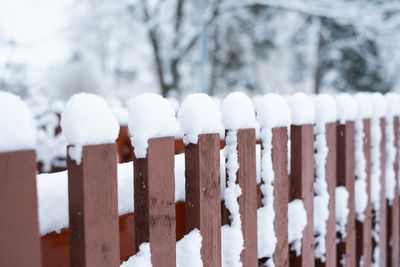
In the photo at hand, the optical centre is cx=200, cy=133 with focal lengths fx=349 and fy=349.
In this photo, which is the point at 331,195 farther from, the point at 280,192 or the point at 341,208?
the point at 280,192

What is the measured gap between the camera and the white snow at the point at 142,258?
0.92 metres

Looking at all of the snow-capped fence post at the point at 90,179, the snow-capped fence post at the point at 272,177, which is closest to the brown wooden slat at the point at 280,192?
the snow-capped fence post at the point at 272,177

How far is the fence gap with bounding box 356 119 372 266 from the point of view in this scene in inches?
80.4

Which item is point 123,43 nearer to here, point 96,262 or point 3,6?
point 3,6

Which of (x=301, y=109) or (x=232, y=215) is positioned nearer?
(x=232, y=215)

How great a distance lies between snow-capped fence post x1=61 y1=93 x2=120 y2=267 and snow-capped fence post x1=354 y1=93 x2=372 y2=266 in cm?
164

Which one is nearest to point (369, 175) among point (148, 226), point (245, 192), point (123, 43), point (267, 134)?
point (267, 134)

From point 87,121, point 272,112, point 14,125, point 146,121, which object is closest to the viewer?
point 14,125

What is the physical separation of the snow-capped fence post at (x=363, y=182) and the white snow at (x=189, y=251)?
130 centimetres

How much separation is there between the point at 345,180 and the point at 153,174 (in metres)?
1.35

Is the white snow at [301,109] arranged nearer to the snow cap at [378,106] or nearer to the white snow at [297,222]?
the white snow at [297,222]

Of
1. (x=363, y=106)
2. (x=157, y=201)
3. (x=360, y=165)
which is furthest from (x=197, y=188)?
(x=363, y=106)

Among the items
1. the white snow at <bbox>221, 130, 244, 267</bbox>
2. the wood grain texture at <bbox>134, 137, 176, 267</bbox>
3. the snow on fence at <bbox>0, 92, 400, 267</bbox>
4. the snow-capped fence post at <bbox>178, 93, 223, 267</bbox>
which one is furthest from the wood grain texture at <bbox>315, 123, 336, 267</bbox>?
the wood grain texture at <bbox>134, 137, 176, 267</bbox>

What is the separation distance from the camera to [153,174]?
927mm
